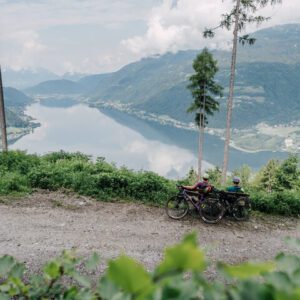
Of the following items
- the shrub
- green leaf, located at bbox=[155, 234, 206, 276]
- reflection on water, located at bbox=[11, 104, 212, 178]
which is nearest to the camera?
green leaf, located at bbox=[155, 234, 206, 276]

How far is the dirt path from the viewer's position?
912 cm

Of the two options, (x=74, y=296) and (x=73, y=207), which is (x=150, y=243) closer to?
(x=73, y=207)

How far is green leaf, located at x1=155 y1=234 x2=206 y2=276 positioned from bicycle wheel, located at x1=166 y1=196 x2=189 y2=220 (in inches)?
431

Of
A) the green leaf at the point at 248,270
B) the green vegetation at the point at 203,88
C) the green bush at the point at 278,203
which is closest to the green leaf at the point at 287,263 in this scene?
the green leaf at the point at 248,270

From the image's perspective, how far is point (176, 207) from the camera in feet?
38.4

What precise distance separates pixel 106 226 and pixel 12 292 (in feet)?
30.4

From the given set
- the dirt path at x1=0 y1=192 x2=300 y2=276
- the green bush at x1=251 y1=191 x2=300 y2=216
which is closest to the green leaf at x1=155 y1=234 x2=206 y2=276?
the dirt path at x1=0 y1=192 x2=300 y2=276

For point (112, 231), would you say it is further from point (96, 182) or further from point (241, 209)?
point (241, 209)

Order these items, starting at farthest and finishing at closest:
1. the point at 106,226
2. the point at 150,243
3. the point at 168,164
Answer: the point at 168,164, the point at 106,226, the point at 150,243

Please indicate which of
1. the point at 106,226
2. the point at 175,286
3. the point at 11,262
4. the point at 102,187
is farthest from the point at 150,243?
the point at 175,286

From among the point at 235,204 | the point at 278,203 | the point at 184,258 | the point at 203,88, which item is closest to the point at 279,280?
the point at 184,258

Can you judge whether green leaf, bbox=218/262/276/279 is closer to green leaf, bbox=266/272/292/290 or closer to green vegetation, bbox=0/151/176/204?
green leaf, bbox=266/272/292/290

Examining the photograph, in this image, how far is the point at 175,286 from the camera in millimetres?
875

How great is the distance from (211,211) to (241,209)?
112 cm
